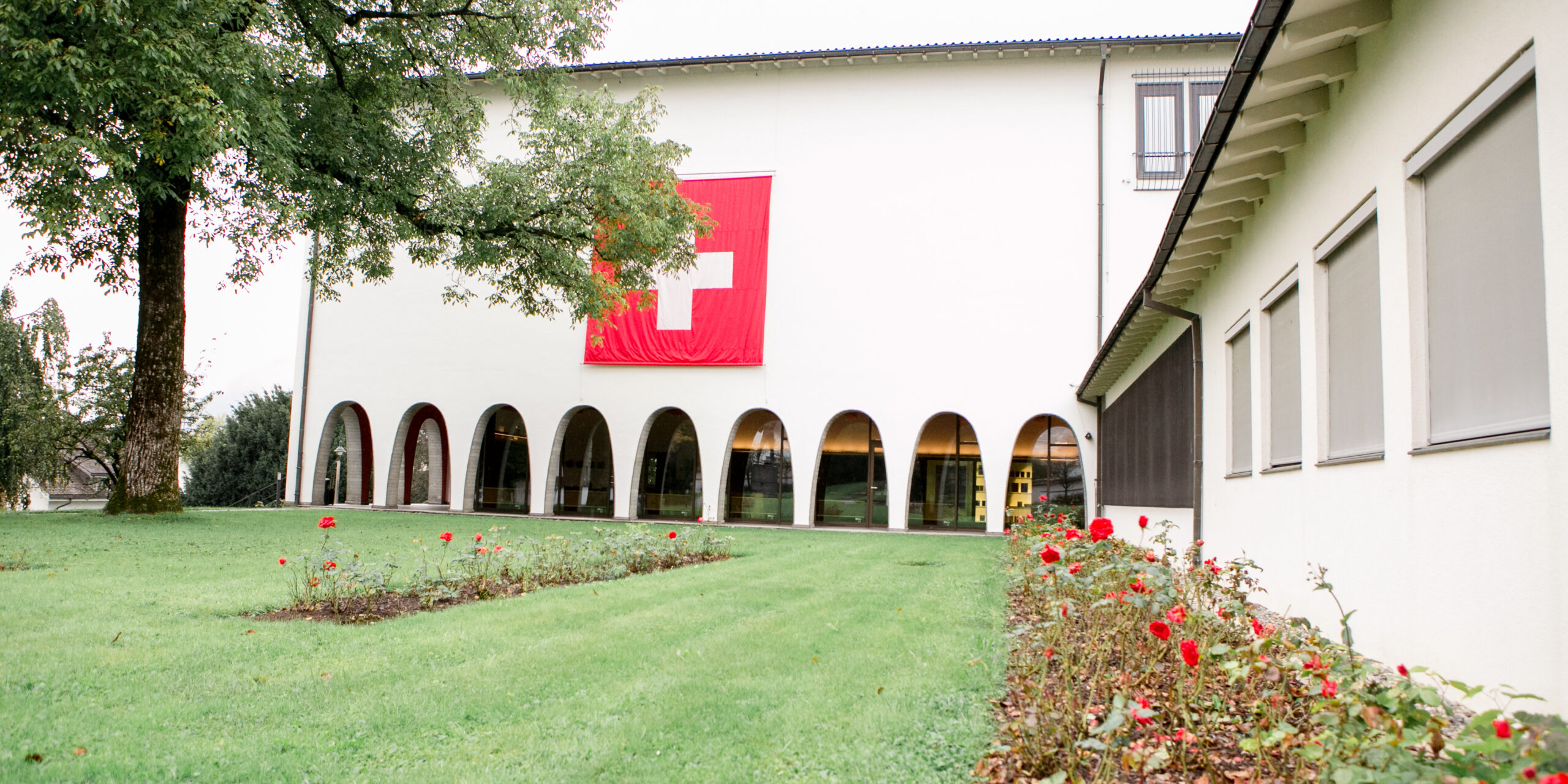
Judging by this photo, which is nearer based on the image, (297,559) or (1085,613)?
(1085,613)

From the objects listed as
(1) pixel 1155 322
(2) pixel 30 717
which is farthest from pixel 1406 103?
(1) pixel 1155 322

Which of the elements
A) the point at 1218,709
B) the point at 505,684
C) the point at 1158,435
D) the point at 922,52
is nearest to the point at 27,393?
the point at 922,52

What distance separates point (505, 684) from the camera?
14.8ft

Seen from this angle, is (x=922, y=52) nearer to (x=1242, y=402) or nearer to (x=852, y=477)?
(x=852, y=477)

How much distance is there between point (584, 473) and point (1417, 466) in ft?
73.8

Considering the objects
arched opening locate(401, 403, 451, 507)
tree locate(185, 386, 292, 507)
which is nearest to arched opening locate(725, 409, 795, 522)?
arched opening locate(401, 403, 451, 507)

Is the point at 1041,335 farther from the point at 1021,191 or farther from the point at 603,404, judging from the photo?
the point at 603,404

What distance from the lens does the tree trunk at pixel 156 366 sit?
14219 mm

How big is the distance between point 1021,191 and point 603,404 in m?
10.8

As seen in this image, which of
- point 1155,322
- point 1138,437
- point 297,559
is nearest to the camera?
point 297,559

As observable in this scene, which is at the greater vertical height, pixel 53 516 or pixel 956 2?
pixel 956 2

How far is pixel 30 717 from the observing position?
12.4ft

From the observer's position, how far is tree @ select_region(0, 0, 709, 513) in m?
10.9

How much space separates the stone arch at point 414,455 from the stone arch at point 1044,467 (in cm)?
1384
